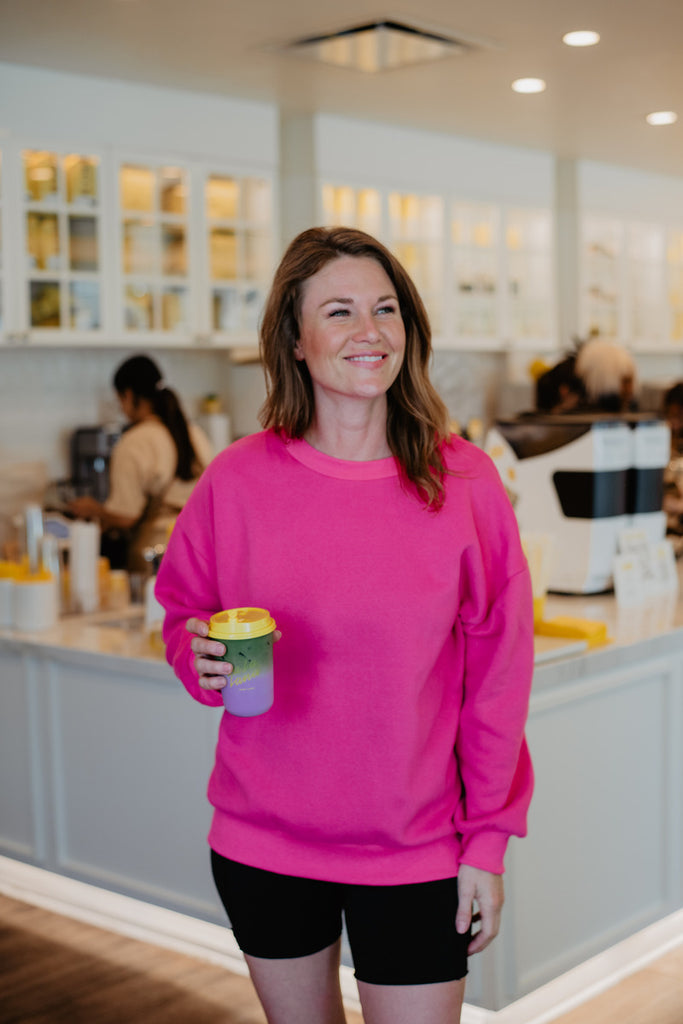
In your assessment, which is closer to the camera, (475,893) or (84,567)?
(475,893)

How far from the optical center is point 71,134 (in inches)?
190

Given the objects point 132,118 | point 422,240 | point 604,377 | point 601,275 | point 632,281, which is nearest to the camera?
point 604,377

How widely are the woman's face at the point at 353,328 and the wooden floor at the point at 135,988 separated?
1.64 m

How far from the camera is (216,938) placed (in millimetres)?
2961

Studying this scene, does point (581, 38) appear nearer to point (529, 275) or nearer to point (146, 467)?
point (146, 467)

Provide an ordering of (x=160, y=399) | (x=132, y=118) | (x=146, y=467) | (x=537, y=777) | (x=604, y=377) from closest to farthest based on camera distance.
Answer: (x=537, y=777) < (x=604, y=377) < (x=146, y=467) < (x=160, y=399) < (x=132, y=118)

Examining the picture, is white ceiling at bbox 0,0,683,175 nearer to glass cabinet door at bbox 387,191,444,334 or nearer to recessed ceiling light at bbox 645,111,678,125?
recessed ceiling light at bbox 645,111,678,125

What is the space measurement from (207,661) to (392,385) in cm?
45

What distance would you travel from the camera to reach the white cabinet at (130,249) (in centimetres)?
473

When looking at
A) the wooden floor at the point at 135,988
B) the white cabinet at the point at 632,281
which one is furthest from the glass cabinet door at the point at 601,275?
the wooden floor at the point at 135,988

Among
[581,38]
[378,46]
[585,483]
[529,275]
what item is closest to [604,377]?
[585,483]

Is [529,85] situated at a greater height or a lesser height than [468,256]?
greater

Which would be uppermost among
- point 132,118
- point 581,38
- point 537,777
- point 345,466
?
point 581,38

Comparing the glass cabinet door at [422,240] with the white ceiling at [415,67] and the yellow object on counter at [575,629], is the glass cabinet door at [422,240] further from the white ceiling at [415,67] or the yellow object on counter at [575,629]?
the yellow object on counter at [575,629]
